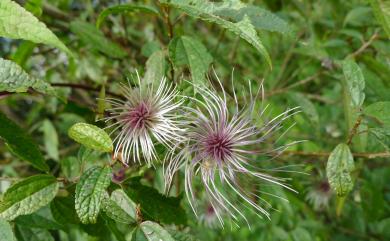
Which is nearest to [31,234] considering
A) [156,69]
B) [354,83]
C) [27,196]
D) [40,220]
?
[40,220]

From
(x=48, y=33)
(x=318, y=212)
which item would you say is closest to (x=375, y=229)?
(x=318, y=212)

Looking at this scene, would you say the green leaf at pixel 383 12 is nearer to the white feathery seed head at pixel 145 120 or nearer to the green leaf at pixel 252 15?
the green leaf at pixel 252 15

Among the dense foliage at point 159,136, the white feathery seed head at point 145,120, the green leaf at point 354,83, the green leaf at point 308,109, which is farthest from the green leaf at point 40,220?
the green leaf at point 308,109

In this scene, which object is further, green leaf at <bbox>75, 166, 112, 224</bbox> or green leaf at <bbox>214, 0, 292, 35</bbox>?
green leaf at <bbox>214, 0, 292, 35</bbox>

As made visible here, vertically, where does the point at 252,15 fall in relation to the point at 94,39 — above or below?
above

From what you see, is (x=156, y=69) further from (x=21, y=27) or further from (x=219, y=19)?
(x=21, y=27)

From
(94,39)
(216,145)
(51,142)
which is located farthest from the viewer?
(51,142)

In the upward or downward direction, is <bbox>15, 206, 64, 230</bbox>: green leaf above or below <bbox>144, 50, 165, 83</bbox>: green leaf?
below

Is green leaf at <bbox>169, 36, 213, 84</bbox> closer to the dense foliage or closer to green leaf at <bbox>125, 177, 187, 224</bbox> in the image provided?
the dense foliage

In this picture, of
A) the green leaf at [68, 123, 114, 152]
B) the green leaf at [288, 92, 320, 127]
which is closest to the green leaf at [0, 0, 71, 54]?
the green leaf at [68, 123, 114, 152]
